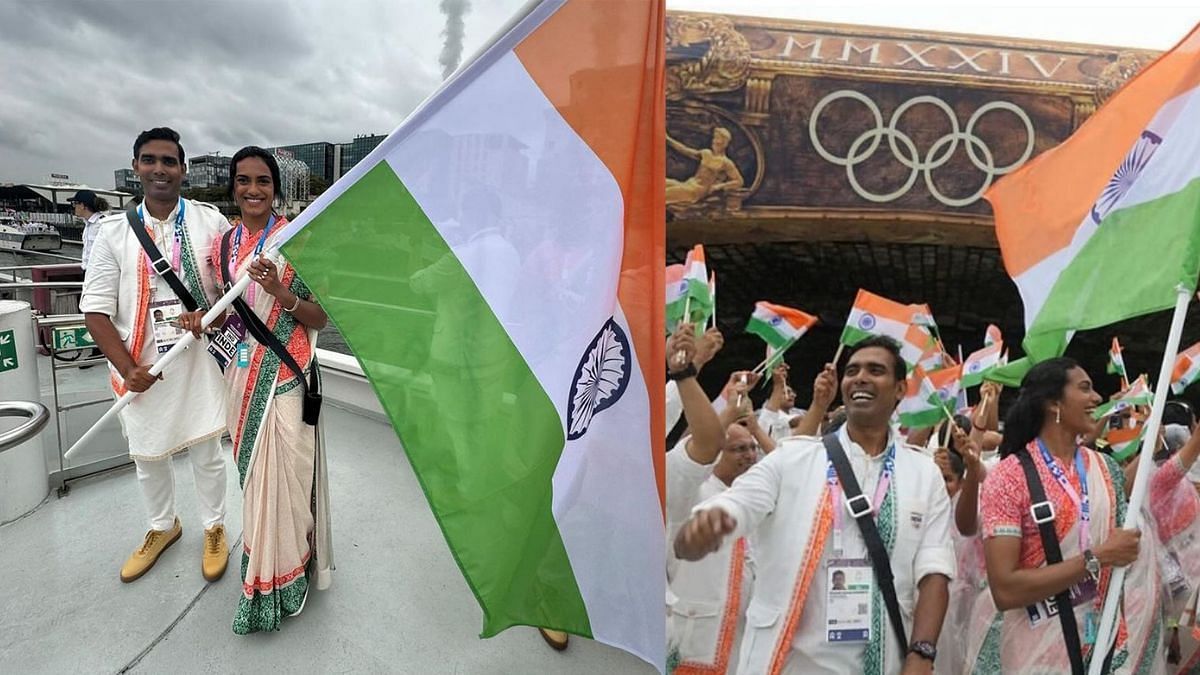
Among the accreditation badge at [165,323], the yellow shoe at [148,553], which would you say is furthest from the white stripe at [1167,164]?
the yellow shoe at [148,553]

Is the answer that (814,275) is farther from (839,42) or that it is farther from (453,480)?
(453,480)

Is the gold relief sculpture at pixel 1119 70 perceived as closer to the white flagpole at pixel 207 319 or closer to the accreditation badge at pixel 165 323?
the white flagpole at pixel 207 319

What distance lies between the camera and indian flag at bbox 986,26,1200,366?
1.29 m

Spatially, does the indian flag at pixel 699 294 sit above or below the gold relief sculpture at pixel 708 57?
below

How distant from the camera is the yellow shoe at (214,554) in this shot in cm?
198

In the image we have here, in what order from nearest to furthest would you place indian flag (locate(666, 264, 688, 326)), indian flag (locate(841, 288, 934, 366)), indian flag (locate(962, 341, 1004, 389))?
1. indian flag (locate(666, 264, 688, 326))
2. indian flag (locate(841, 288, 934, 366))
3. indian flag (locate(962, 341, 1004, 389))

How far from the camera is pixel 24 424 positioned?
139 centimetres

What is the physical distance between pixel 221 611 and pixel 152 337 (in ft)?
2.73

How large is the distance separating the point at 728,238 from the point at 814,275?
0.47 metres

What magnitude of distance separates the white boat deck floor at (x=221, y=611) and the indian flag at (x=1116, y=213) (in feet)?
4.75

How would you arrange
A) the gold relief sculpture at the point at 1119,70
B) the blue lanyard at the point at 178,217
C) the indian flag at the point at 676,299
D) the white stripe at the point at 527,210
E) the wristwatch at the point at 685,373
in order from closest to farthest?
the white stripe at the point at 527,210 < the wristwatch at the point at 685,373 < the blue lanyard at the point at 178,217 < the indian flag at the point at 676,299 < the gold relief sculpture at the point at 1119,70

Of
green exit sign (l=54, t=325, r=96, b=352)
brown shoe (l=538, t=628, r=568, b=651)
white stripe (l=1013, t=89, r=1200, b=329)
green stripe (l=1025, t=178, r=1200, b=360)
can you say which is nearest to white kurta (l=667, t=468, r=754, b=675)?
brown shoe (l=538, t=628, r=568, b=651)

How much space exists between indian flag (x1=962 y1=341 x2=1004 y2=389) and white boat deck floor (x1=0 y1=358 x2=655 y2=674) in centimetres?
194

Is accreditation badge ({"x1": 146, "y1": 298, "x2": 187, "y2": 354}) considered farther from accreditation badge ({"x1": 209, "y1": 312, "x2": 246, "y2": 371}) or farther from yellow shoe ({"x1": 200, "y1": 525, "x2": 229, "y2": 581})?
yellow shoe ({"x1": 200, "y1": 525, "x2": 229, "y2": 581})
